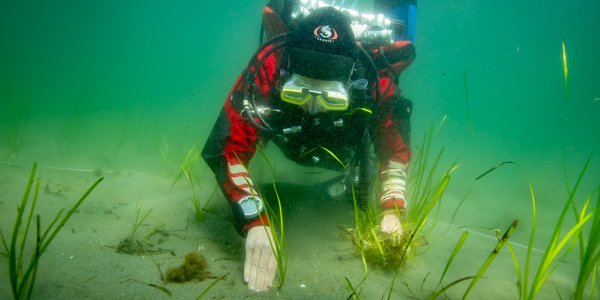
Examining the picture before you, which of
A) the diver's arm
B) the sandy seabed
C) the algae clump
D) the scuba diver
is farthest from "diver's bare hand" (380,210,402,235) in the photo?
the algae clump

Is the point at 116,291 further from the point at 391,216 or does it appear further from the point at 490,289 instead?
the point at 490,289

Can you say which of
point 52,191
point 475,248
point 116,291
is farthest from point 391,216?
point 52,191

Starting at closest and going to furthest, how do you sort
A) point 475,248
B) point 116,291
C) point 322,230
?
point 116,291 < point 322,230 < point 475,248

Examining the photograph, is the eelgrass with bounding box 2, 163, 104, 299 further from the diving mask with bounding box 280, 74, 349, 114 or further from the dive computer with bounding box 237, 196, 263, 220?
the diving mask with bounding box 280, 74, 349, 114

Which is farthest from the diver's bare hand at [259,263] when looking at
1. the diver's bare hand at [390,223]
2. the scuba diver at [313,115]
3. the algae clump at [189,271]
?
the diver's bare hand at [390,223]

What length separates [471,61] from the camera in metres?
86.6

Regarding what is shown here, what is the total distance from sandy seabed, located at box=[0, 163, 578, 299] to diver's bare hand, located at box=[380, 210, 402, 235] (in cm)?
33

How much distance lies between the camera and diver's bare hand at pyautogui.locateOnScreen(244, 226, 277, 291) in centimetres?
209

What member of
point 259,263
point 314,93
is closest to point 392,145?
point 314,93

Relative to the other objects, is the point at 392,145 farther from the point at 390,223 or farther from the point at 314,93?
the point at 314,93

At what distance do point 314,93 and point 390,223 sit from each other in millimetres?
1450

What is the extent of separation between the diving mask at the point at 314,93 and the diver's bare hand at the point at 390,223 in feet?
3.89

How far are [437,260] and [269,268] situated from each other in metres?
1.72

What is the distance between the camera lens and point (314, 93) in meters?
2.59
